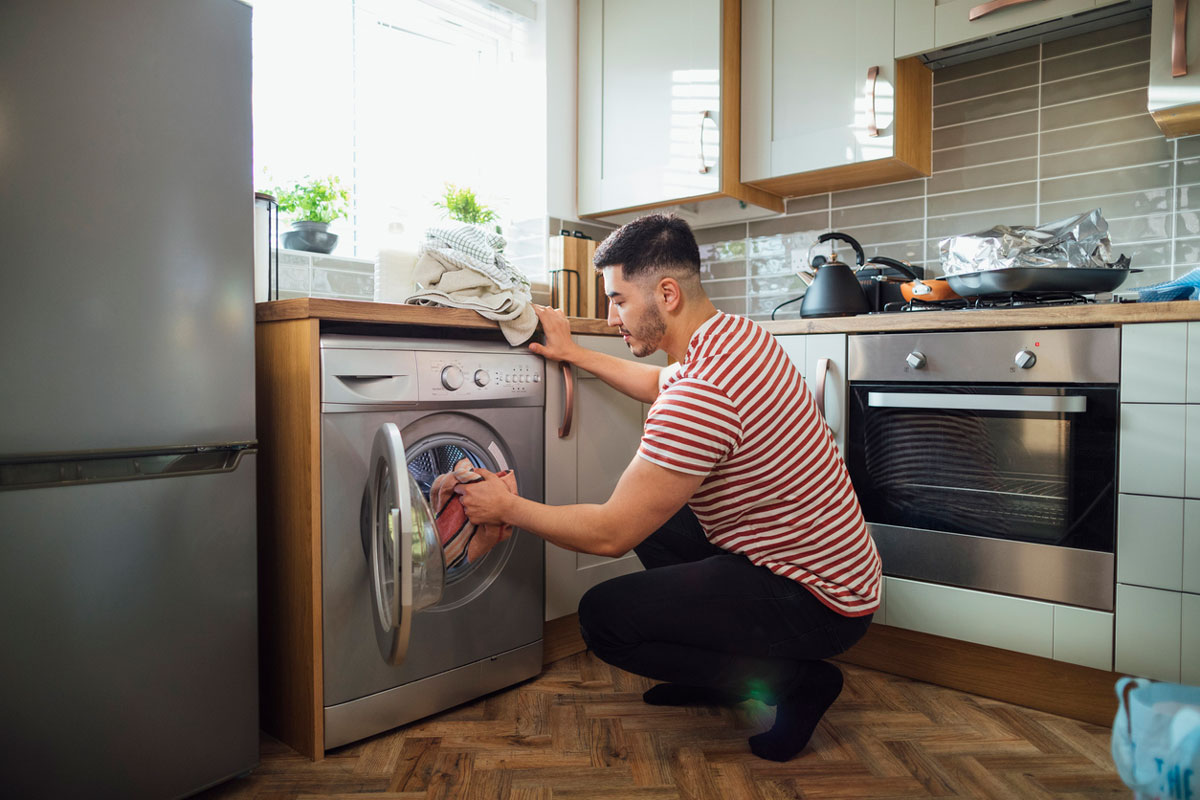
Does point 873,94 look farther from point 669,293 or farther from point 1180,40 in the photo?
point 669,293

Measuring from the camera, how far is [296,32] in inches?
95.3

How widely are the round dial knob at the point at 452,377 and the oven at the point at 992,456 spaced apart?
3.43 ft

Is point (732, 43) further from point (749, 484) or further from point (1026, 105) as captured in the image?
point (749, 484)

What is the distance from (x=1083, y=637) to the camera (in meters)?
1.74

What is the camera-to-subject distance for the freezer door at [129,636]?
1.19 metres

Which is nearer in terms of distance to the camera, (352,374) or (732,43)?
(352,374)

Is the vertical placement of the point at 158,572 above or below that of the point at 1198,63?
below

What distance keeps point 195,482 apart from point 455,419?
56cm

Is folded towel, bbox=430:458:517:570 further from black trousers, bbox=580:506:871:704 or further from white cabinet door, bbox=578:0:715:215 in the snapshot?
white cabinet door, bbox=578:0:715:215

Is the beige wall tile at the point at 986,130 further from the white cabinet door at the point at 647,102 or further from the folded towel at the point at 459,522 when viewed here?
the folded towel at the point at 459,522

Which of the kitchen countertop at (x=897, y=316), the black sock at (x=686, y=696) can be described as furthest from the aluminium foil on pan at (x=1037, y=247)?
the black sock at (x=686, y=696)

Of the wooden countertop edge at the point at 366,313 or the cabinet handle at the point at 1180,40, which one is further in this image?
the cabinet handle at the point at 1180,40

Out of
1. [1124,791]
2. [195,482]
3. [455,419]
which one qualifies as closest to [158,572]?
[195,482]

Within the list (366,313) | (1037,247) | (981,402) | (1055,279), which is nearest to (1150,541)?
(981,402)
